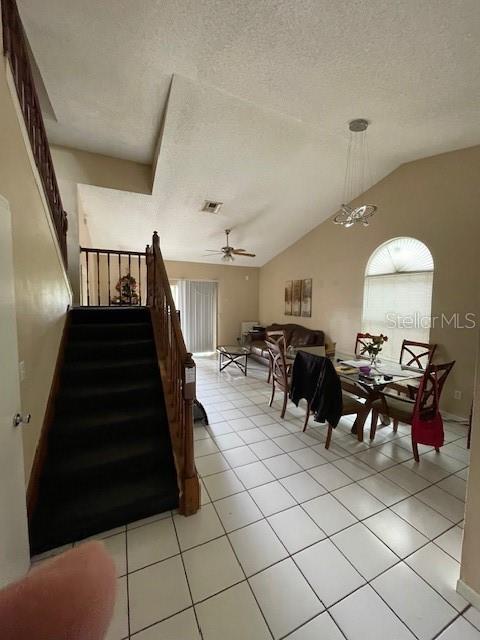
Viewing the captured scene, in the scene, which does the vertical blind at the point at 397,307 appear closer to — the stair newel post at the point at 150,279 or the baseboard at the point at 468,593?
the baseboard at the point at 468,593

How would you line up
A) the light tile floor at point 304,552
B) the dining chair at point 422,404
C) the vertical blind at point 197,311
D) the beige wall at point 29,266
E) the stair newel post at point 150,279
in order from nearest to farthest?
the light tile floor at point 304,552 < the beige wall at point 29,266 < the dining chair at point 422,404 < the stair newel post at point 150,279 < the vertical blind at point 197,311

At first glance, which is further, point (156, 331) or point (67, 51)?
point (156, 331)

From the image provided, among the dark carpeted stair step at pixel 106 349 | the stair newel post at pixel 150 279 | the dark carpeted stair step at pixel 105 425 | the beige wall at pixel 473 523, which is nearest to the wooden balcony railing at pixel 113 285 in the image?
the stair newel post at pixel 150 279

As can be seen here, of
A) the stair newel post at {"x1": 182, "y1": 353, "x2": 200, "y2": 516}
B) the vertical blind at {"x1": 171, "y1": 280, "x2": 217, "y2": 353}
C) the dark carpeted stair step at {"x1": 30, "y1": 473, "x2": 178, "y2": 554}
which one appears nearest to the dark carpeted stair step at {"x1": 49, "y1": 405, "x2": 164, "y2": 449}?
the dark carpeted stair step at {"x1": 30, "y1": 473, "x2": 178, "y2": 554}

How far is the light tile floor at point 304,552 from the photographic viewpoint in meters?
1.24

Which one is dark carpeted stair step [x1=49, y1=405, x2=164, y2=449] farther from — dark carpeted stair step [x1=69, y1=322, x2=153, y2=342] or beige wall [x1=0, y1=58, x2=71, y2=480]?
dark carpeted stair step [x1=69, y1=322, x2=153, y2=342]

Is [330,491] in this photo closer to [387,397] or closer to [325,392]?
[325,392]

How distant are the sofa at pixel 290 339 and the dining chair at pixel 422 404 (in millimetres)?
2395

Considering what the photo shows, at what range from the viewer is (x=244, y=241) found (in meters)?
6.13

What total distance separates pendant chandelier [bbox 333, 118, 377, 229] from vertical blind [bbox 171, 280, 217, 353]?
4.02 meters

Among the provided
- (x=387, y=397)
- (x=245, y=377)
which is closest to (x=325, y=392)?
(x=387, y=397)

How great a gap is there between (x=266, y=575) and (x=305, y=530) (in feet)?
1.32

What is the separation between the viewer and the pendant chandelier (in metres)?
2.98

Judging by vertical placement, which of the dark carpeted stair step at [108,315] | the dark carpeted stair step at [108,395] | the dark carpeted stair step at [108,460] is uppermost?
the dark carpeted stair step at [108,315]
